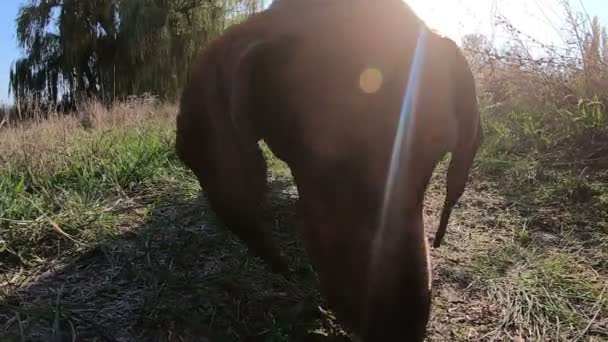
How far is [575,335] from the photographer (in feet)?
6.19

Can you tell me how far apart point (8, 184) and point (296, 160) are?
6.55 ft

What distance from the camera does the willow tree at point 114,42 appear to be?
15.0m

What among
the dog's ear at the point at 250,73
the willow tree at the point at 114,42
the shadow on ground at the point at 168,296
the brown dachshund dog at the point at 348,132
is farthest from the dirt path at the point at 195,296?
the willow tree at the point at 114,42

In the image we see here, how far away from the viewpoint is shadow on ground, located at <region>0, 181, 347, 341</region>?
1.71 metres

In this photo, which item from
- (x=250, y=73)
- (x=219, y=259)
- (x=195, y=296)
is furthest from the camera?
(x=219, y=259)

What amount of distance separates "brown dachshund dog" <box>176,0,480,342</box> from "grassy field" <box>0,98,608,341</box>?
0.49 meters

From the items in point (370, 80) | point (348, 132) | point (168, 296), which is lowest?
point (168, 296)

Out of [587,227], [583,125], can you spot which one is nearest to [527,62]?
[583,125]

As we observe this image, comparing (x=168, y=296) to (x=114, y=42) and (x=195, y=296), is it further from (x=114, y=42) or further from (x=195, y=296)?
(x=114, y=42)

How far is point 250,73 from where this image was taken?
54.8 inches

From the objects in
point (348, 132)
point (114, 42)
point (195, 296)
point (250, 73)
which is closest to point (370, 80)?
point (348, 132)

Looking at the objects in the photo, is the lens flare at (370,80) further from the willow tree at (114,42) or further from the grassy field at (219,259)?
the willow tree at (114,42)

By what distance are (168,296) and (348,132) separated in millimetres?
1020

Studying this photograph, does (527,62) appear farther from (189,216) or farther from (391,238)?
(391,238)
